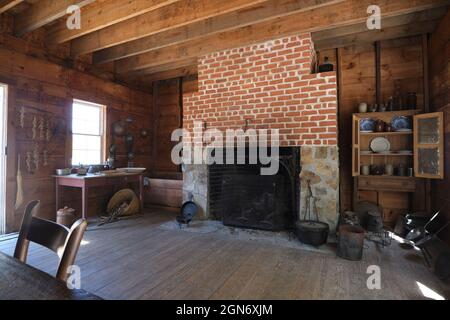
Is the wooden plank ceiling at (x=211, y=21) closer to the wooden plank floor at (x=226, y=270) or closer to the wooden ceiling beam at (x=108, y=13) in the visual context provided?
the wooden ceiling beam at (x=108, y=13)

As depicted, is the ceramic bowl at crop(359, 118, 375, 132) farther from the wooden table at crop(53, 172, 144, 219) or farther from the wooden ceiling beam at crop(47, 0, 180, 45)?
the wooden table at crop(53, 172, 144, 219)

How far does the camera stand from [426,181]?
3498 millimetres

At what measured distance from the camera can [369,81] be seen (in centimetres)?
392

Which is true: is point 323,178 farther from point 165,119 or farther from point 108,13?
point 165,119

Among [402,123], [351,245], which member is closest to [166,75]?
[402,123]

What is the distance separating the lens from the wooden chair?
1.00 meters

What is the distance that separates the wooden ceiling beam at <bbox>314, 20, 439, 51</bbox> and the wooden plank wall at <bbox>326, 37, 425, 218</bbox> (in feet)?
0.56

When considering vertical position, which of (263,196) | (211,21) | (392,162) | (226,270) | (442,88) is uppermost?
(211,21)

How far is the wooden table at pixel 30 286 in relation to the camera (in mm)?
795

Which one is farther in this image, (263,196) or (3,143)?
(263,196)

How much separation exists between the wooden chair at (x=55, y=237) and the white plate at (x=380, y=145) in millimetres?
4099

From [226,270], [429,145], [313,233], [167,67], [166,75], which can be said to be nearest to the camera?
[226,270]

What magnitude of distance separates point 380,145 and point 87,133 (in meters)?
4.95

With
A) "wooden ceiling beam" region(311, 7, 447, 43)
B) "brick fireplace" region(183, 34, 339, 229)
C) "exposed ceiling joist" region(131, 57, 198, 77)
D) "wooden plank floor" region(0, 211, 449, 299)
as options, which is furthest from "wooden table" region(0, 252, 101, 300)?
"exposed ceiling joist" region(131, 57, 198, 77)
